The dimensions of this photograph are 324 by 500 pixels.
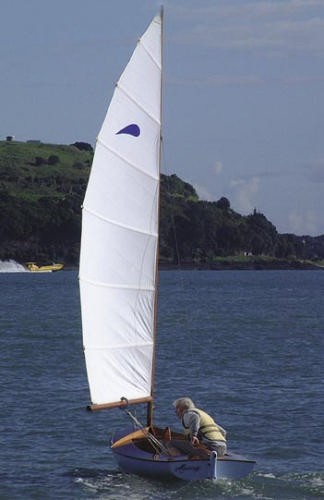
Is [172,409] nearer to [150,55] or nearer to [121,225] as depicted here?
[121,225]

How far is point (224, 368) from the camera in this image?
48.3 meters

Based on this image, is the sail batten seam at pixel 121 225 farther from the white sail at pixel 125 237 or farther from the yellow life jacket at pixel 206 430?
the yellow life jacket at pixel 206 430

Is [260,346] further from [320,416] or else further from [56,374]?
[320,416]

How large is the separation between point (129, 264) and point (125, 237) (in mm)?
535

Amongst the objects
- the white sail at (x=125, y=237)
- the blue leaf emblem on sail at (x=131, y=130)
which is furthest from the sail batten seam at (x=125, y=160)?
the blue leaf emblem on sail at (x=131, y=130)

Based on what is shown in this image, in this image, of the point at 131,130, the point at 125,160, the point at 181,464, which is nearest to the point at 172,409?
the point at 181,464

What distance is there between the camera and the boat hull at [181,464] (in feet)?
81.5

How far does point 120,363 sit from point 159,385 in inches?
615

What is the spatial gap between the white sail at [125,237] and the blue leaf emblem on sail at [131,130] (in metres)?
0.02

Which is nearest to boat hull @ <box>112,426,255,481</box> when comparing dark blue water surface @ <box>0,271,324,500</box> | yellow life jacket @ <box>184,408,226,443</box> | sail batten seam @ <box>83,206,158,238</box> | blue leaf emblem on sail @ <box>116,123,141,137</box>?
dark blue water surface @ <box>0,271,324,500</box>

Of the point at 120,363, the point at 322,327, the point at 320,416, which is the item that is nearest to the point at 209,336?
the point at 322,327

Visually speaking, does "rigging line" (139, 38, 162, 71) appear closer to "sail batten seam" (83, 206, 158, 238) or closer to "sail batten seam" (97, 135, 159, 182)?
"sail batten seam" (97, 135, 159, 182)

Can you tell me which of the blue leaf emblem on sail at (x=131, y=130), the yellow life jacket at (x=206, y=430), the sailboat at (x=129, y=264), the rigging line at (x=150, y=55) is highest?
the rigging line at (x=150, y=55)

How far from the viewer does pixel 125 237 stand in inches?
1029
